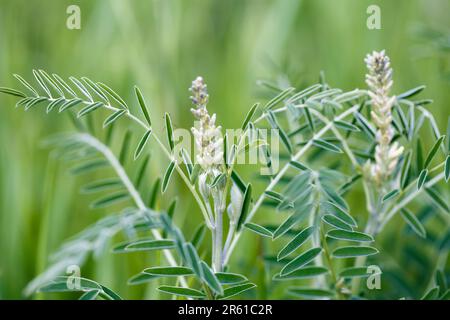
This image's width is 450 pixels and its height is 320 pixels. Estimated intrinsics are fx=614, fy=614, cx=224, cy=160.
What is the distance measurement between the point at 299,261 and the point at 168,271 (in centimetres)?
10

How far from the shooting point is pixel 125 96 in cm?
100

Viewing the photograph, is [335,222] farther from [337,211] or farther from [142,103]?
[142,103]

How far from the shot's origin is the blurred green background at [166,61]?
2.83ft

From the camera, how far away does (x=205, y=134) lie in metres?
0.45

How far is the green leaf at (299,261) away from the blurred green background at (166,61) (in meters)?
0.26

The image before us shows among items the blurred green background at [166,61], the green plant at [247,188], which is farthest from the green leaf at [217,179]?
the blurred green background at [166,61]

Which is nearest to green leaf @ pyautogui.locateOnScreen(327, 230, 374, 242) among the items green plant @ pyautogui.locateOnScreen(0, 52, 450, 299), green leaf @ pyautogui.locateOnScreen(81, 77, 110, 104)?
green plant @ pyautogui.locateOnScreen(0, 52, 450, 299)

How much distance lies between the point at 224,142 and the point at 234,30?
82 cm

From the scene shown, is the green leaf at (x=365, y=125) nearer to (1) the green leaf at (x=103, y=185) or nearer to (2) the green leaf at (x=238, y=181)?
(2) the green leaf at (x=238, y=181)

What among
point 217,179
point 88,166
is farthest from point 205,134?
point 88,166

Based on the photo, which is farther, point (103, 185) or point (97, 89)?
point (103, 185)

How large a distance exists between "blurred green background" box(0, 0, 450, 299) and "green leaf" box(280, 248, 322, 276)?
0.26 metres
